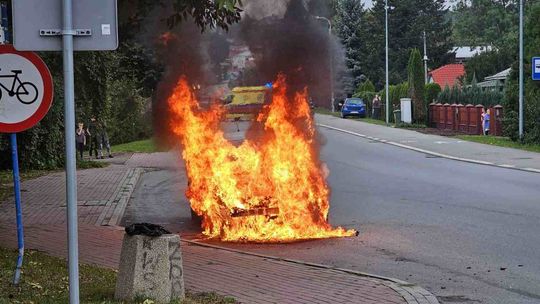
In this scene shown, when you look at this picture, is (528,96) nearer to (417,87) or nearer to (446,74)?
(417,87)

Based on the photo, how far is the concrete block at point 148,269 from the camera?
5.92m

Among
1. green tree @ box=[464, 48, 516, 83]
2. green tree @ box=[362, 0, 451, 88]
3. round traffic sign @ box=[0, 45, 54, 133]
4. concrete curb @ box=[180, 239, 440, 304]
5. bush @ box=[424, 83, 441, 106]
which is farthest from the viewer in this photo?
green tree @ box=[362, 0, 451, 88]

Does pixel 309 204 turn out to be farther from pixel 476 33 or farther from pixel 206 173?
pixel 476 33

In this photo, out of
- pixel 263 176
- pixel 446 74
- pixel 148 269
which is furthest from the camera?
pixel 446 74

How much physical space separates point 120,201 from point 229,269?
7023mm

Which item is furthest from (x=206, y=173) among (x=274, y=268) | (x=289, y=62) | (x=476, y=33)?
(x=476, y=33)

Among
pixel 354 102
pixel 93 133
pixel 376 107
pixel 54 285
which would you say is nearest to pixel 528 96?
pixel 93 133

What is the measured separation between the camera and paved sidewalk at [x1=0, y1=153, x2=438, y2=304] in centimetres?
671

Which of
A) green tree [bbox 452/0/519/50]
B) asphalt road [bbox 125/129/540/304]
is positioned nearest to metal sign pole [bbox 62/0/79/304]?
asphalt road [bbox 125/129/540/304]

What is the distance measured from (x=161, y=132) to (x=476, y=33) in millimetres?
91879

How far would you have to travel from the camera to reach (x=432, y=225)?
1127cm

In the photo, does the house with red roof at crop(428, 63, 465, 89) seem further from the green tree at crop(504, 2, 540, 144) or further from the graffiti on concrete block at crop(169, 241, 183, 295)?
the graffiti on concrete block at crop(169, 241, 183, 295)

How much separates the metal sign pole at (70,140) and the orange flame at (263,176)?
19.8ft

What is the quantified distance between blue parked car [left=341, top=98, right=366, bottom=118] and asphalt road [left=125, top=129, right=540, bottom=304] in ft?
111
